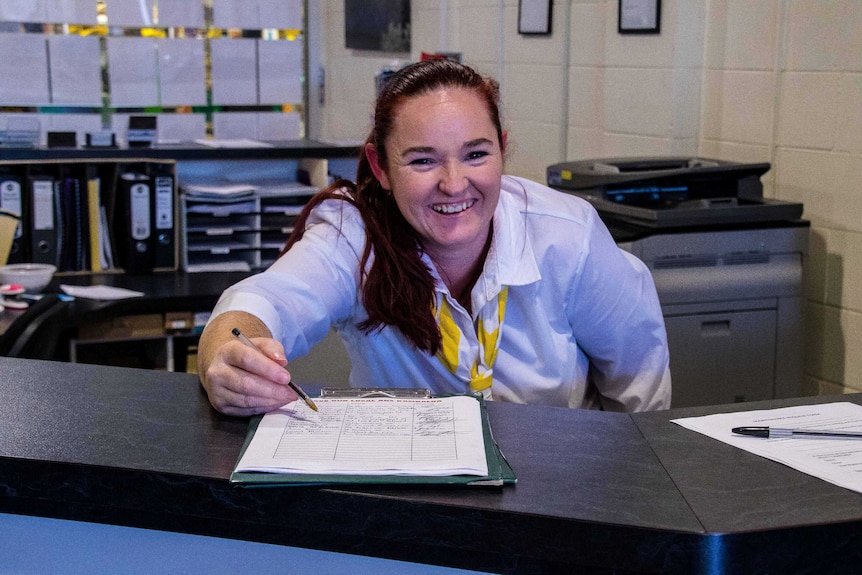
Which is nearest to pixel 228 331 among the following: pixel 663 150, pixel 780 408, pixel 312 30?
pixel 780 408

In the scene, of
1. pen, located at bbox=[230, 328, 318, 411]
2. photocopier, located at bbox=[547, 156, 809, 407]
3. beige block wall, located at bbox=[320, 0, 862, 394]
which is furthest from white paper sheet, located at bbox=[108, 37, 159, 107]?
pen, located at bbox=[230, 328, 318, 411]

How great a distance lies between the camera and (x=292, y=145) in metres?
3.91

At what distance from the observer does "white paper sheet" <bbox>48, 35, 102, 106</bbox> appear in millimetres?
5102

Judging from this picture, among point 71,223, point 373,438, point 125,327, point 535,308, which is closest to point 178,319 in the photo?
point 125,327

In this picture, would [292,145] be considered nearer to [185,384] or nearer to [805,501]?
[185,384]

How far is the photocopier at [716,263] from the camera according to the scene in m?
2.91

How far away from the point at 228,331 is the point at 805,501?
2.83ft

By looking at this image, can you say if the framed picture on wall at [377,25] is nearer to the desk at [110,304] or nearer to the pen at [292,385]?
the desk at [110,304]

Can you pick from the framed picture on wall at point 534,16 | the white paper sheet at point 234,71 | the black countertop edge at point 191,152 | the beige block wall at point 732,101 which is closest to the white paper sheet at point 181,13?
the white paper sheet at point 234,71

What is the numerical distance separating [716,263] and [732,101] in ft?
2.52

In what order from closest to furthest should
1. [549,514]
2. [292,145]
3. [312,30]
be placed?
[549,514] → [292,145] → [312,30]

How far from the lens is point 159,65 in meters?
5.32

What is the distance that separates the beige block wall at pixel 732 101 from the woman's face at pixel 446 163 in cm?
51

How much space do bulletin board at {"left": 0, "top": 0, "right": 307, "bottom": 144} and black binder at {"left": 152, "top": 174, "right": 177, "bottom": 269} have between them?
1.31m
